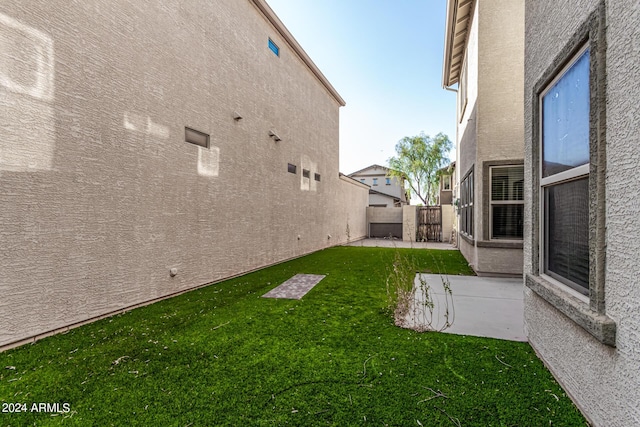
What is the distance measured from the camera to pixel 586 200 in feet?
6.71

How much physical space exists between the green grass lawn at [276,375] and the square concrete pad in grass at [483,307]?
32cm

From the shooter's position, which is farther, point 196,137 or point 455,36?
point 455,36

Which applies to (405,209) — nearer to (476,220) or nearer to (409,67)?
(409,67)

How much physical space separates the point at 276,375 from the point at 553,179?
2.91 meters

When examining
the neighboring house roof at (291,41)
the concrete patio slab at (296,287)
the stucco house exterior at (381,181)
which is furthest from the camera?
the stucco house exterior at (381,181)

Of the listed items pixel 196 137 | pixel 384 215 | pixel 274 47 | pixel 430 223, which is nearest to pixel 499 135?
pixel 196 137

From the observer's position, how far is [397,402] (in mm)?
2127

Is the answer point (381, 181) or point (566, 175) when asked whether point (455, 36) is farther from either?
point (381, 181)

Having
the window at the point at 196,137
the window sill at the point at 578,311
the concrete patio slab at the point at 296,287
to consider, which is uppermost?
the window at the point at 196,137

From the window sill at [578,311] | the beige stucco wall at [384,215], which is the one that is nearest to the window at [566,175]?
the window sill at [578,311]

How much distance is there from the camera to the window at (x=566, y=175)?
2.04 m

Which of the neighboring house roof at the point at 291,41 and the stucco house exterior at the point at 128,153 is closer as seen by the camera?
the stucco house exterior at the point at 128,153

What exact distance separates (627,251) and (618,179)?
1.26 feet

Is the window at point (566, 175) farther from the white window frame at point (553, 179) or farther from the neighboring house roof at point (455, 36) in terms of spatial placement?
the neighboring house roof at point (455, 36)
